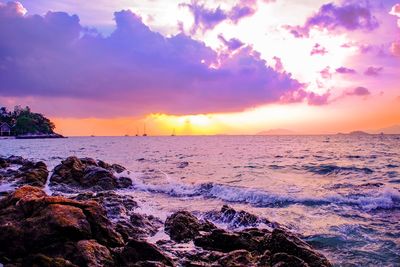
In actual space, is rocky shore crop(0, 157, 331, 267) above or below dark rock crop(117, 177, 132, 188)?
above

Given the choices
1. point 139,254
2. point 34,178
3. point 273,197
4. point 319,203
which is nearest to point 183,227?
point 139,254

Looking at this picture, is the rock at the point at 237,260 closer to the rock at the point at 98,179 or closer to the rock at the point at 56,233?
the rock at the point at 56,233

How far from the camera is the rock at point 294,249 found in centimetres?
1077

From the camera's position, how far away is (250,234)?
12555mm

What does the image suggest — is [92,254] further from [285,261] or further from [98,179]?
[98,179]

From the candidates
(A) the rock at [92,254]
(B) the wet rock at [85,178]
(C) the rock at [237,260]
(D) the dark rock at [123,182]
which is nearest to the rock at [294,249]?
(C) the rock at [237,260]

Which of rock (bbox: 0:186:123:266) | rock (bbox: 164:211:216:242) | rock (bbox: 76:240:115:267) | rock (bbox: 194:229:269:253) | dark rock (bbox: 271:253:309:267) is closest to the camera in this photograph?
rock (bbox: 76:240:115:267)

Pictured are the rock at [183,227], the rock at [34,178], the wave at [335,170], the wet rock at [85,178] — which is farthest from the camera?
the wave at [335,170]

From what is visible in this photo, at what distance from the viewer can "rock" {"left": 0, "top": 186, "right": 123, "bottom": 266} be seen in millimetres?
9642

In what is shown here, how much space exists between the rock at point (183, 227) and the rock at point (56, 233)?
2674mm

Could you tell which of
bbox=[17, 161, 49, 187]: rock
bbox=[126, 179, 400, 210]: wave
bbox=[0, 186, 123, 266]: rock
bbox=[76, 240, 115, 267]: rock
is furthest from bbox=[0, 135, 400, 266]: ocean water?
bbox=[0, 186, 123, 266]: rock

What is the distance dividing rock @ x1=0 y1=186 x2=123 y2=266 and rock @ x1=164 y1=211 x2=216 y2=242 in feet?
8.77

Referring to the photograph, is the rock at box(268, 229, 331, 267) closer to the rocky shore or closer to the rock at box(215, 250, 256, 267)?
the rocky shore

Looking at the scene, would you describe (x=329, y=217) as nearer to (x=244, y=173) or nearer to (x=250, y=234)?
(x=250, y=234)
